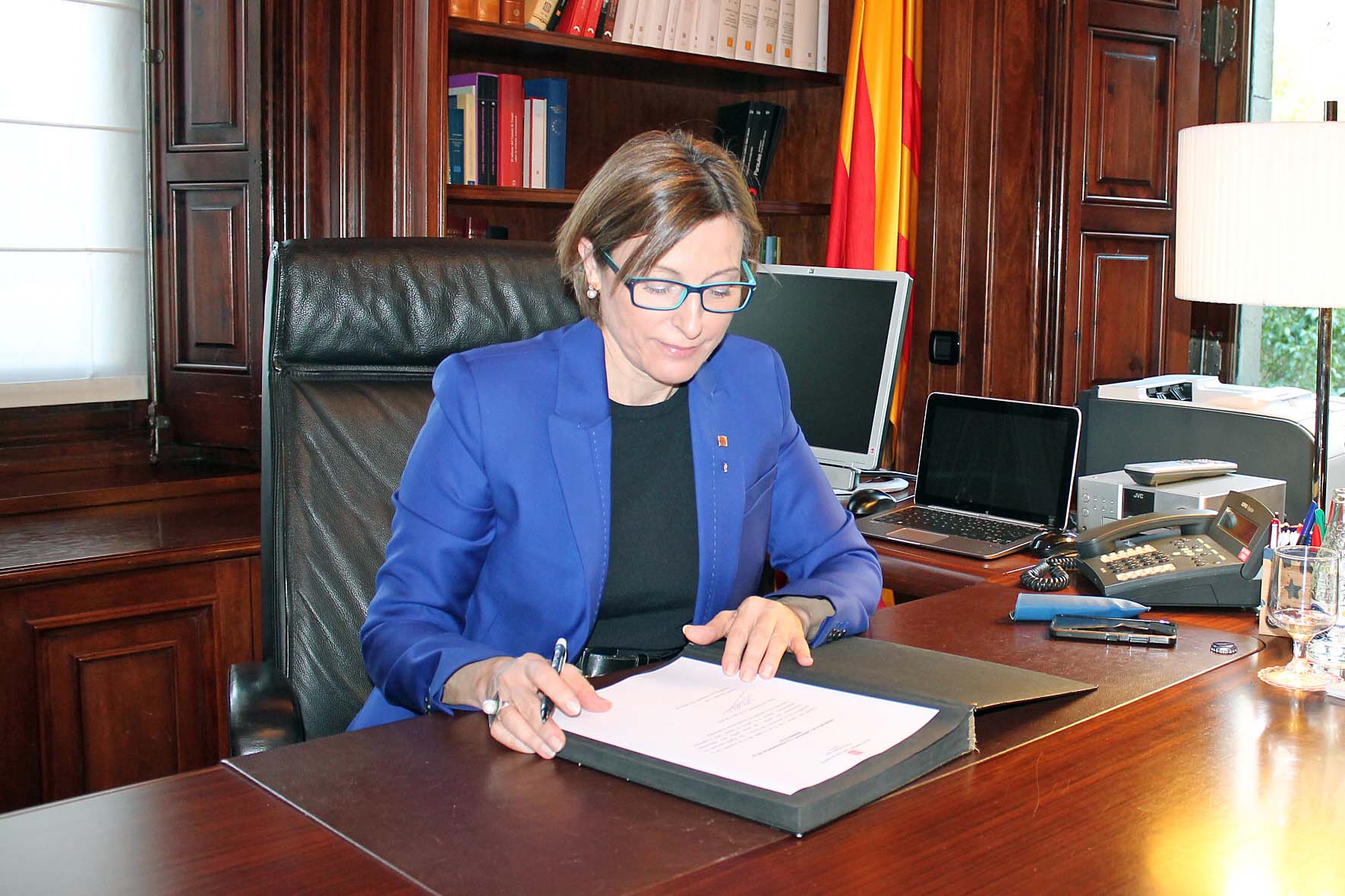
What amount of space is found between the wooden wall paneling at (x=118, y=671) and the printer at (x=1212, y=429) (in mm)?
1488

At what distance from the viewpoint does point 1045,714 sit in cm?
114

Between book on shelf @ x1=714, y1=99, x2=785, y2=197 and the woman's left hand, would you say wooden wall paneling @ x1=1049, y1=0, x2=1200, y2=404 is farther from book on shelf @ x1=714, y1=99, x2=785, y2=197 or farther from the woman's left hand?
the woman's left hand

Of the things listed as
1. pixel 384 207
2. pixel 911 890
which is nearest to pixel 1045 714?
pixel 911 890

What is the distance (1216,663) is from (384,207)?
1858 millimetres

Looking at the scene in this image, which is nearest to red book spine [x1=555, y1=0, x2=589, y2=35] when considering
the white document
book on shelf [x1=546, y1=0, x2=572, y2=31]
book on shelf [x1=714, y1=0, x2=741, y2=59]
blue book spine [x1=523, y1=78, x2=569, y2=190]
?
book on shelf [x1=546, y1=0, x2=572, y2=31]

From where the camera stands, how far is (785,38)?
126 inches

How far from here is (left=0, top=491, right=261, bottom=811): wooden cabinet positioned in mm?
2021

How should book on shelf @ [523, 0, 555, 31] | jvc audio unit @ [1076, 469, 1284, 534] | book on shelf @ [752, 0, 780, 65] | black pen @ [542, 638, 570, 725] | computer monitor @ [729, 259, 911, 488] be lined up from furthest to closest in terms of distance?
book on shelf @ [752, 0, 780, 65] → book on shelf @ [523, 0, 555, 31] → computer monitor @ [729, 259, 911, 488] → jvc audio unit @ [1076, 469, 1284, 534] → black pen @ [542, 638, 570, 725]

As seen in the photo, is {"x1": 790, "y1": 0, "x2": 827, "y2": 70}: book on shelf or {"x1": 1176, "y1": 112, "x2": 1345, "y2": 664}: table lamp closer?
{"x1": 1176, "y1": 112, "x2": 1345, "y2": 664}: table lamp

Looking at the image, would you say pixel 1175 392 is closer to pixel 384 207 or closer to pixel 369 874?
pixel 384 207

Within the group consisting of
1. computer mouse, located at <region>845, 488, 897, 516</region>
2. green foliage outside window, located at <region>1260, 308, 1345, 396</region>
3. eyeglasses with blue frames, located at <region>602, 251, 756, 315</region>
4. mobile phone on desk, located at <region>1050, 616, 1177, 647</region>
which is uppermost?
eyeglasses with blue frames, located at <region>602, 251, 756, 315</region>

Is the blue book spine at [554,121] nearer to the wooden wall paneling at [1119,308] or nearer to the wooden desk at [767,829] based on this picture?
the wooden wall paneling at [1119,308]

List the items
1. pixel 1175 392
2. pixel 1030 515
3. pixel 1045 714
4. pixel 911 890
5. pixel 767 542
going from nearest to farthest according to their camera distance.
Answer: pixel 911 890 → pixel 1045 714 → pixel 767 542 → pixel 1030 515 → pixel 1175 392

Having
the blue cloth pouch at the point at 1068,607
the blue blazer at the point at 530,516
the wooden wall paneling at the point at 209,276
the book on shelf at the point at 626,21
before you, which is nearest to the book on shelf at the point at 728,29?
the book on shelf at the point at 626,21
